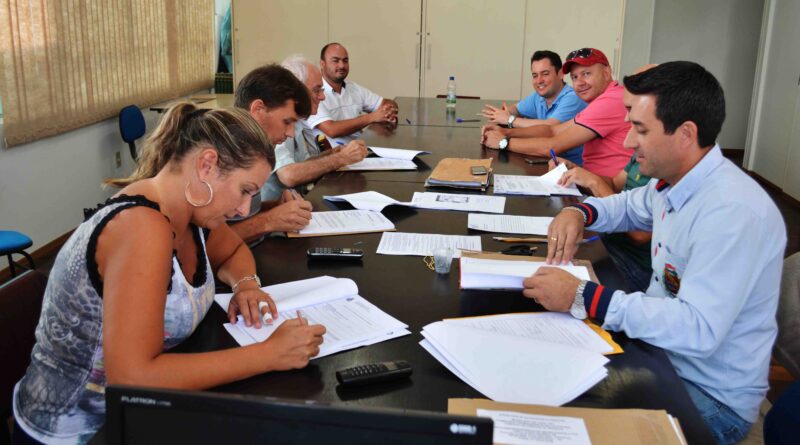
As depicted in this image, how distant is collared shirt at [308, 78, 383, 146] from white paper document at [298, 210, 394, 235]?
5.55 feet

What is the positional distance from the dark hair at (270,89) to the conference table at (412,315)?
392mm

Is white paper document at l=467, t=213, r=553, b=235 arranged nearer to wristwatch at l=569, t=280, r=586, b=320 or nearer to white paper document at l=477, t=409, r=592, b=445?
wristwatch at l=569, t=280, r=586, b=320

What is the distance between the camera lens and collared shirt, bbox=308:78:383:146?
13.4 feet

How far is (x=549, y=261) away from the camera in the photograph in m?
1.76

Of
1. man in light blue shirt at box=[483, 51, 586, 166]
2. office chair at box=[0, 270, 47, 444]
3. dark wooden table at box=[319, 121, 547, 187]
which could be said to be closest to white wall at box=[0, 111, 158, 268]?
dark wooden table at box=[319, 121, 547, 187]

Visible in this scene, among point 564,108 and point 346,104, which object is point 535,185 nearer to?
point 564,108

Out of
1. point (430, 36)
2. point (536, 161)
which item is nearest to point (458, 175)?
point (536, 161)

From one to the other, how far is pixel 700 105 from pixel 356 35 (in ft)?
17.9

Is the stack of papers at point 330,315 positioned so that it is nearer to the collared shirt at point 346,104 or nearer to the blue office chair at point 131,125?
the collared shirt at point 346,104

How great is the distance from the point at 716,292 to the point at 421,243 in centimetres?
85

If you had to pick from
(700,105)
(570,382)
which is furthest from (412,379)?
(700,105)

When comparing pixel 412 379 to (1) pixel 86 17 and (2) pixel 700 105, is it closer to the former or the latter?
(2) pixel 700 105

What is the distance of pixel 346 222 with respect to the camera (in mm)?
2186

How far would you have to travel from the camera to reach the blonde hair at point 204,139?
1.35 meters
